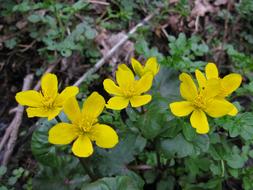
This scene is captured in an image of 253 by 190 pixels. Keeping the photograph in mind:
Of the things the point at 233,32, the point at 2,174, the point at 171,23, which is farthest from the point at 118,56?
the point at 2,174

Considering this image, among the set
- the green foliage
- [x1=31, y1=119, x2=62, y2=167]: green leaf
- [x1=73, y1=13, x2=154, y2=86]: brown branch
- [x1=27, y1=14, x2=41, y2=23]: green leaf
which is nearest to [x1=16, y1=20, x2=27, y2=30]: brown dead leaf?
the green foliage

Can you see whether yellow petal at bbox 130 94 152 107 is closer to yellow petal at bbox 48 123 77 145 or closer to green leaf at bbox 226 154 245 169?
yellow petal at bbox 48 123 77 145

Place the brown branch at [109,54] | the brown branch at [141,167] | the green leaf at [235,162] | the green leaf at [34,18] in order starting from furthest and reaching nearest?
the green leaf at [34,18]
the brown branch at [109,54]
the brown branch at [141,167]
the green leaf at [235,162]

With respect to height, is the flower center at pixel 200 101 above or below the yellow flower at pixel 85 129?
below

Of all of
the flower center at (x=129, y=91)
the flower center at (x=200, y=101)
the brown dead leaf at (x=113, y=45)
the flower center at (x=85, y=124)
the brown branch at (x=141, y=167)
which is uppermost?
the flower center at (x=85, y=124)

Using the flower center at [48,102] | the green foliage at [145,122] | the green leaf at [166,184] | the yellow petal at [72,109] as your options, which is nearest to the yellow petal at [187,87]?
the green foliage at [145,122]

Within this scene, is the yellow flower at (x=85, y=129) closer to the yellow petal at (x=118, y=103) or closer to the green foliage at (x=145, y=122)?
the yellow petal at (x=118, y=103)

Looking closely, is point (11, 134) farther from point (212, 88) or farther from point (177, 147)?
point (212, 88)
